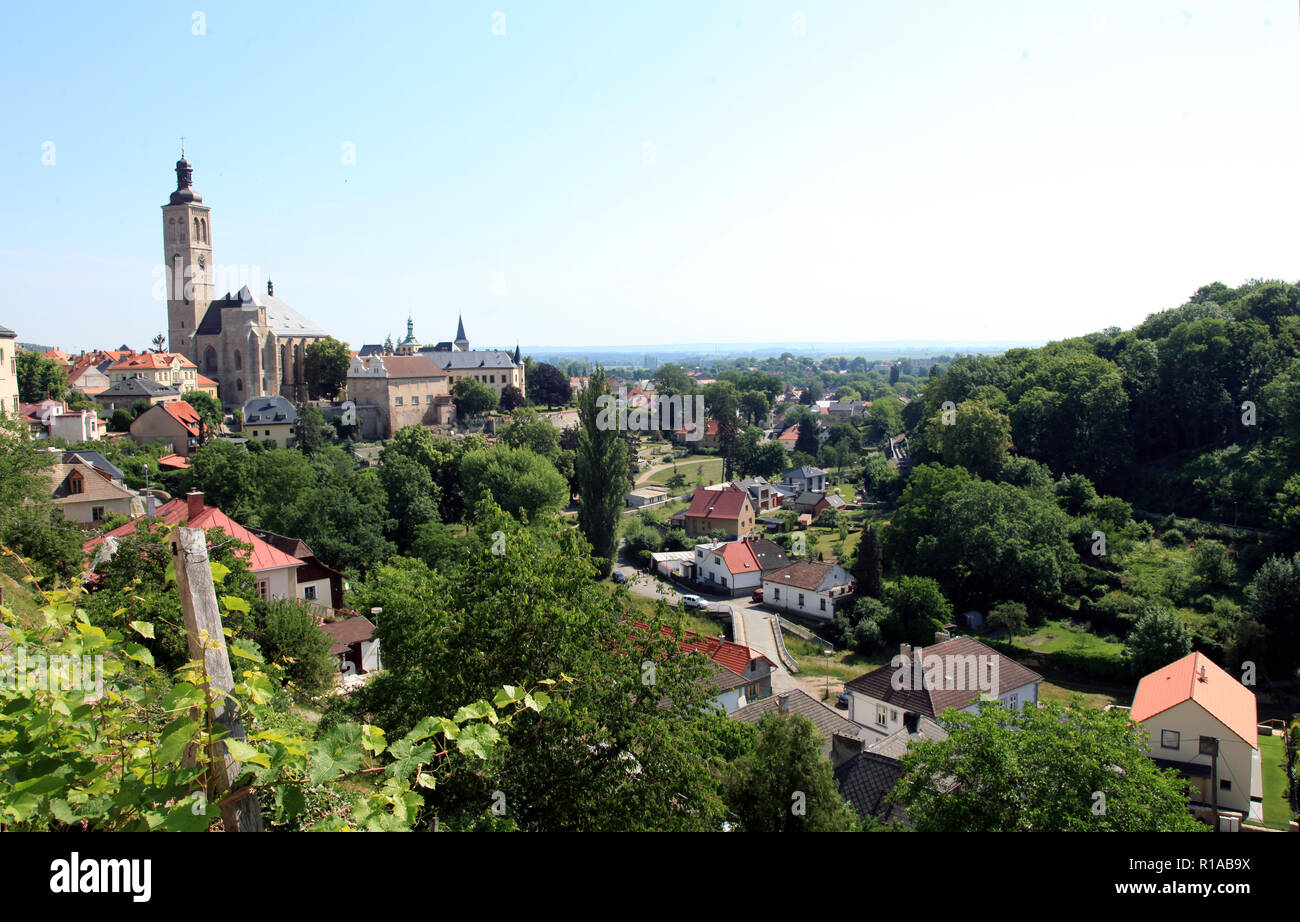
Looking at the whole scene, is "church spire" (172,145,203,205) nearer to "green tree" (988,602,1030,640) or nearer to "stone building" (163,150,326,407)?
"stone building" (163,150,326,407)

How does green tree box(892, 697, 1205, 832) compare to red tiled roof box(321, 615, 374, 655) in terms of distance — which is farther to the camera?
red tiled roof box(321, 615, 374, 655)

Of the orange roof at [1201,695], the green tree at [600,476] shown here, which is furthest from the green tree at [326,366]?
the orange roof at [1201,695]

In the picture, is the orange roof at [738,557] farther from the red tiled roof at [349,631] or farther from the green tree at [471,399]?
the green tree at [471,399]

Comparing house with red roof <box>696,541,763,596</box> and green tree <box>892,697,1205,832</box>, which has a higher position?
green tree <box>892,697,1205,832</box>

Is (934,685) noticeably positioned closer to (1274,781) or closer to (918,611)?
(1274,781)

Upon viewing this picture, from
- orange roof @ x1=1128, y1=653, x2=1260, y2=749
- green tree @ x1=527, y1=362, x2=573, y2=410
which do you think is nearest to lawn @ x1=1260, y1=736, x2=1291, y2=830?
orange roof @ x1=1128, y1=653, x2=1260, y2=749

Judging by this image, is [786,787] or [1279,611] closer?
[786,787]

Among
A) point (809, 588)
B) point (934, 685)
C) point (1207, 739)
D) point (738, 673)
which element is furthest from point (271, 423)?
point (1207, 739)
